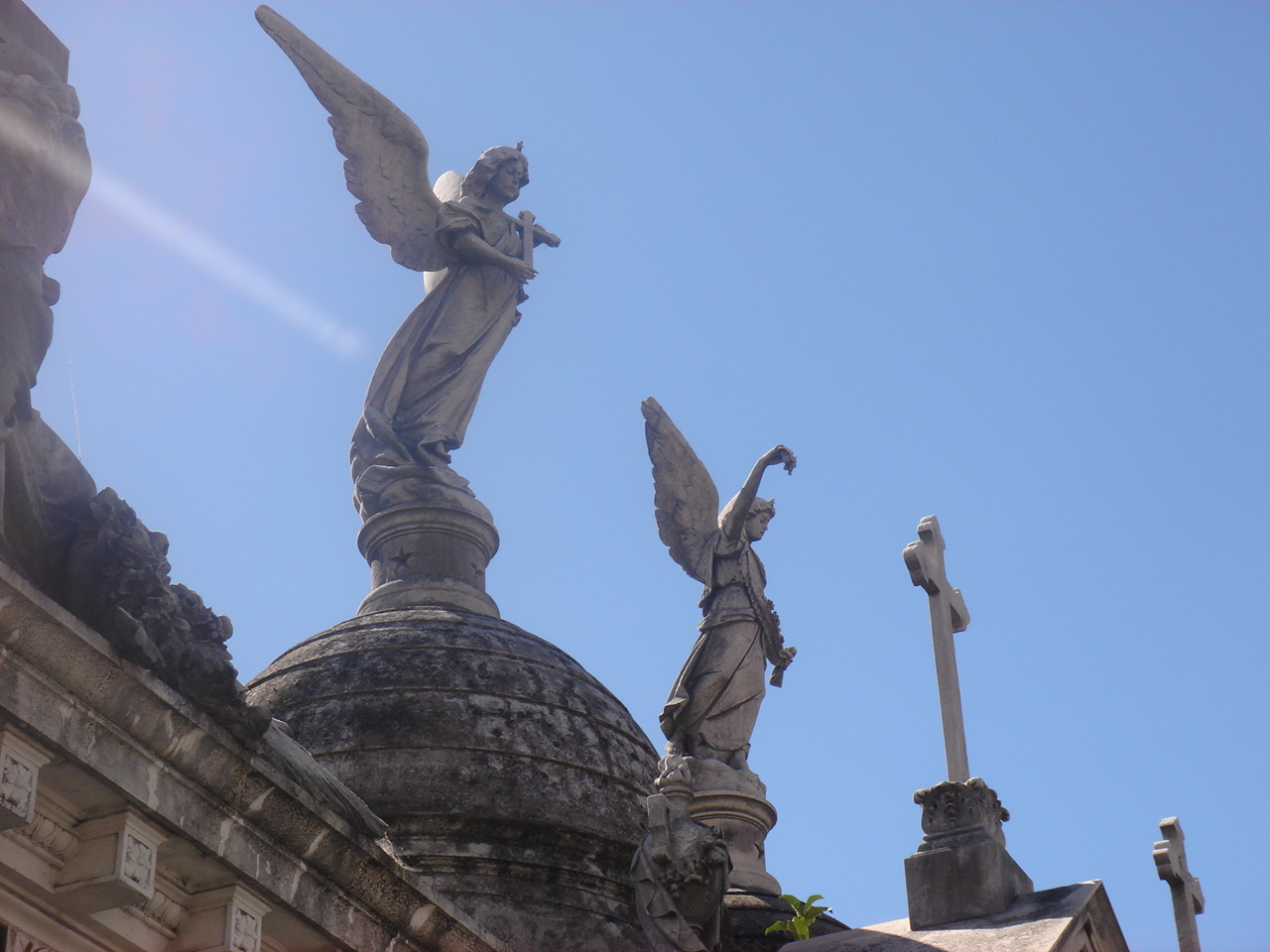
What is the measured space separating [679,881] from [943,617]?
2855 mm

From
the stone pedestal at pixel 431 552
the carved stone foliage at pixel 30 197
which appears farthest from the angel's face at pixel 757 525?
the carved stone foliage at pixel 30 197

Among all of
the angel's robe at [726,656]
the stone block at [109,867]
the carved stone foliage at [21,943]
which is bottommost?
the carved stone foliage at [21,943]

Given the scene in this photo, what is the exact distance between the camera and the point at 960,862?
392 inches

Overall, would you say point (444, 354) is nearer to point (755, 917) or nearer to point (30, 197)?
point (755, 917)

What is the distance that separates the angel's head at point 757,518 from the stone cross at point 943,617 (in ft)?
5.06

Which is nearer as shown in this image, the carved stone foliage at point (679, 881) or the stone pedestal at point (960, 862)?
the carved stone foliage at point (679, 881)

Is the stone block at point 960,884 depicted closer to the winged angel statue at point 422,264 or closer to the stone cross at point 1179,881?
the stone cross at point 1179,881

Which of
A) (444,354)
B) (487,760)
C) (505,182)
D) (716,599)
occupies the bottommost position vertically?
(487,760)

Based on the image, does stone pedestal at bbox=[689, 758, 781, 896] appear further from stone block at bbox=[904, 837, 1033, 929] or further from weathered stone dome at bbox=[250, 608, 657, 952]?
stone block at bbox=[904, 837, 1033, 929]

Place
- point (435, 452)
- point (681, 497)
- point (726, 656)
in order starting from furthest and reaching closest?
point (435, 452) → point (681, 497) → point (726, 656)

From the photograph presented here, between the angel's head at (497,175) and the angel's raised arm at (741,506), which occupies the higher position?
the angel's head at (497,175)

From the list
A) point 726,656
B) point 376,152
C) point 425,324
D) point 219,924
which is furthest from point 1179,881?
point 376,152

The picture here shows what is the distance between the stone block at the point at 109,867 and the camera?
22.5ft

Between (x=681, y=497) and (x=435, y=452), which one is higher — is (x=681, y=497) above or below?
below
